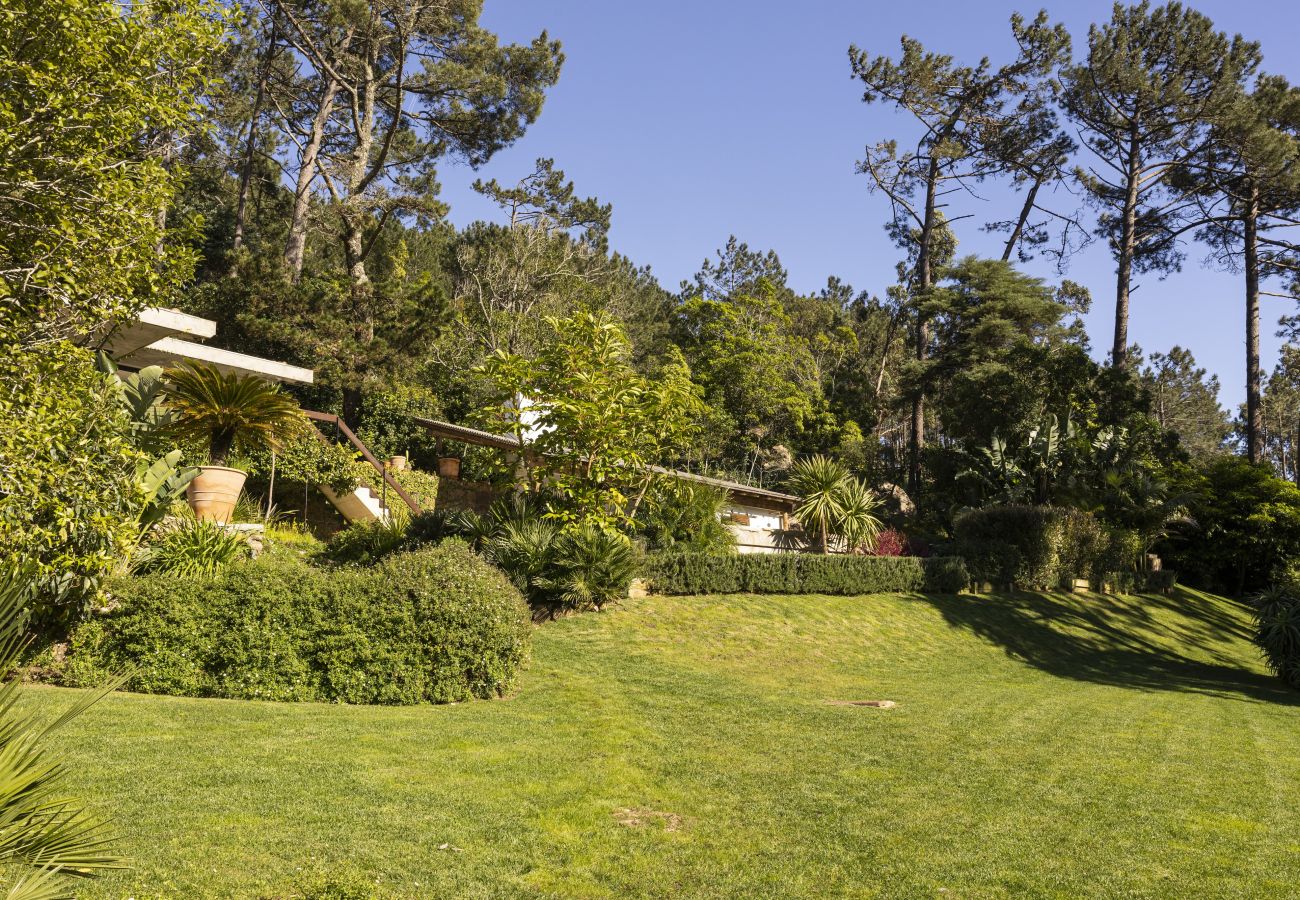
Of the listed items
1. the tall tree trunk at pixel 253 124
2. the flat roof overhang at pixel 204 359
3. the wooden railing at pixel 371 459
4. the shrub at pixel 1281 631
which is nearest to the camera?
the flat roof overhang at pixel 204 359

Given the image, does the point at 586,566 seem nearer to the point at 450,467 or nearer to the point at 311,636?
the point at 311,636

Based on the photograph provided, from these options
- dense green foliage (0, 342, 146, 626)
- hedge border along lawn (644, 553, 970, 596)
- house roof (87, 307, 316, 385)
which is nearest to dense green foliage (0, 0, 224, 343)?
dense green foliage (0, 342, 146, 626)

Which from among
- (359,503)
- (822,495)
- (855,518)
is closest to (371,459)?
(359,503)

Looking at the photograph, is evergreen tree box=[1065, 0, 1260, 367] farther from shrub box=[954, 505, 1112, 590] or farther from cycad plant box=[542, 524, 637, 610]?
cycad plant box=[542, 524, 637, 610]

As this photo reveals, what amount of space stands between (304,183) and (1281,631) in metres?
29.7

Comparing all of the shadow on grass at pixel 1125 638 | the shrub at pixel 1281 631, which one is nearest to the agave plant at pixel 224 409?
the shadow on grass at pixel 1125 638

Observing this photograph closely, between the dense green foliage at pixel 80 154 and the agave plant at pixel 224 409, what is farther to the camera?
the agave plant at pixel 224 409

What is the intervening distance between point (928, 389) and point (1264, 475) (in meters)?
12.9

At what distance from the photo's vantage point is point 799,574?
65.9 feet

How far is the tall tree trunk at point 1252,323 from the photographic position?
36.4 meters

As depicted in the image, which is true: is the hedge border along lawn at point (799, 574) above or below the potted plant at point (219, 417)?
below

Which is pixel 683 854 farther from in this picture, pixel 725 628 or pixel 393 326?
pixel 393 326

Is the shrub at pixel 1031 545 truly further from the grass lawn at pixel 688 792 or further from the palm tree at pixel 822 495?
the grass lawn at pixel 688 792

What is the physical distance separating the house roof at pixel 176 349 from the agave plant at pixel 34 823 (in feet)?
41.9
